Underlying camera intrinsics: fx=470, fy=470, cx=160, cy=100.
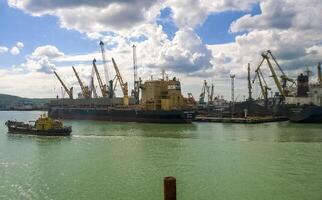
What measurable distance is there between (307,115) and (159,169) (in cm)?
5976

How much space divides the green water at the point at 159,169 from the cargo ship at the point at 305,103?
121 ft

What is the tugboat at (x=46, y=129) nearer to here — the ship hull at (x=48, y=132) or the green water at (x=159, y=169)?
the ship hull at (x=48, y=132)

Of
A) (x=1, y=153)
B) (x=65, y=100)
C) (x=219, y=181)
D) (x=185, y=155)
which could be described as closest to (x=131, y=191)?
(x=219, y=181)

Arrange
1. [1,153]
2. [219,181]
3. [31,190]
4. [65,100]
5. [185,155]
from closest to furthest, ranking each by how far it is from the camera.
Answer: [31,190]
[219,181]
[185,155]
[1,153]
[65,100]

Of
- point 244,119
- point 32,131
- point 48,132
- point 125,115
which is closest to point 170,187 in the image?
point 48,132

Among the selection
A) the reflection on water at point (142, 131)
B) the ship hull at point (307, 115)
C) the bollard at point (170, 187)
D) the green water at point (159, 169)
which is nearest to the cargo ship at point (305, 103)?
the ship hull at point (307, 115)

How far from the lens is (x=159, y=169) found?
103ft

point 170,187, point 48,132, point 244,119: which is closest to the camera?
point 170,187

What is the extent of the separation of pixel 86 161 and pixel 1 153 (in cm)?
1058

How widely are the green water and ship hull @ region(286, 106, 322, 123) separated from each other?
36588 mm

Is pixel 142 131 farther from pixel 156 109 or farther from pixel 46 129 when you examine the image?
pixel 156 109

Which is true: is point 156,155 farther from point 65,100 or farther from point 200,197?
point 65,100

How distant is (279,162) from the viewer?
3359cm

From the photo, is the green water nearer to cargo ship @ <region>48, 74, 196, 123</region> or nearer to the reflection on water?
the reflection on water
